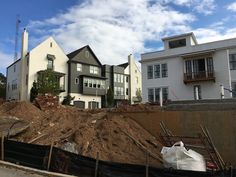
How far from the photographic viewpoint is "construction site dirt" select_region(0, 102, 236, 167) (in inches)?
487

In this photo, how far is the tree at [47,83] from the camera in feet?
116

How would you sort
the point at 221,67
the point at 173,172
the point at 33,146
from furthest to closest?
the point at 221,67
the point at 33,146
the point at 173,172

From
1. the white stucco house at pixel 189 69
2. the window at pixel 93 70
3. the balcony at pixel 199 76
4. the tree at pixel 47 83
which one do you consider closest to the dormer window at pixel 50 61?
the tree at pixel 47 83

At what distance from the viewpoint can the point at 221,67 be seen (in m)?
26.9

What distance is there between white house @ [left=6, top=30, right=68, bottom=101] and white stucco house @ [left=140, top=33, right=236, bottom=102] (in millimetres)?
15045

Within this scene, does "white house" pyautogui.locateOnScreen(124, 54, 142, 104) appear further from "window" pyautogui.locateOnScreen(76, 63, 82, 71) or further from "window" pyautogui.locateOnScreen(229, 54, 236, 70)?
"window" pyautogui.locateOnScreen(229, 54, 236, 70)

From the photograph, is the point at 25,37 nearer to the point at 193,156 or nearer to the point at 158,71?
the point at 158,71

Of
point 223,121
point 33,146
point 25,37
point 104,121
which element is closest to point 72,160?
point 33,146

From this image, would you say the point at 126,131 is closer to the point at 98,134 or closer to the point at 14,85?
the point at 98,134

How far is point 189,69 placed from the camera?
94.0 ft

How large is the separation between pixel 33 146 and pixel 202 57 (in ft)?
70.2

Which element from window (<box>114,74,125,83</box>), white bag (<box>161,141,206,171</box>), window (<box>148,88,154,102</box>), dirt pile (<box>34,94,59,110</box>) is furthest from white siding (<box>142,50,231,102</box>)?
window (<box>114,74,125,83</box>)

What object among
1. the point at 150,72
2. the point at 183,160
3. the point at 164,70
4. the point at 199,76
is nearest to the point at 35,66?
the point at 150,72

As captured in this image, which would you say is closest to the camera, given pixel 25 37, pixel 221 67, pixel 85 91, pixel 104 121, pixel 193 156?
pixel 193 156
